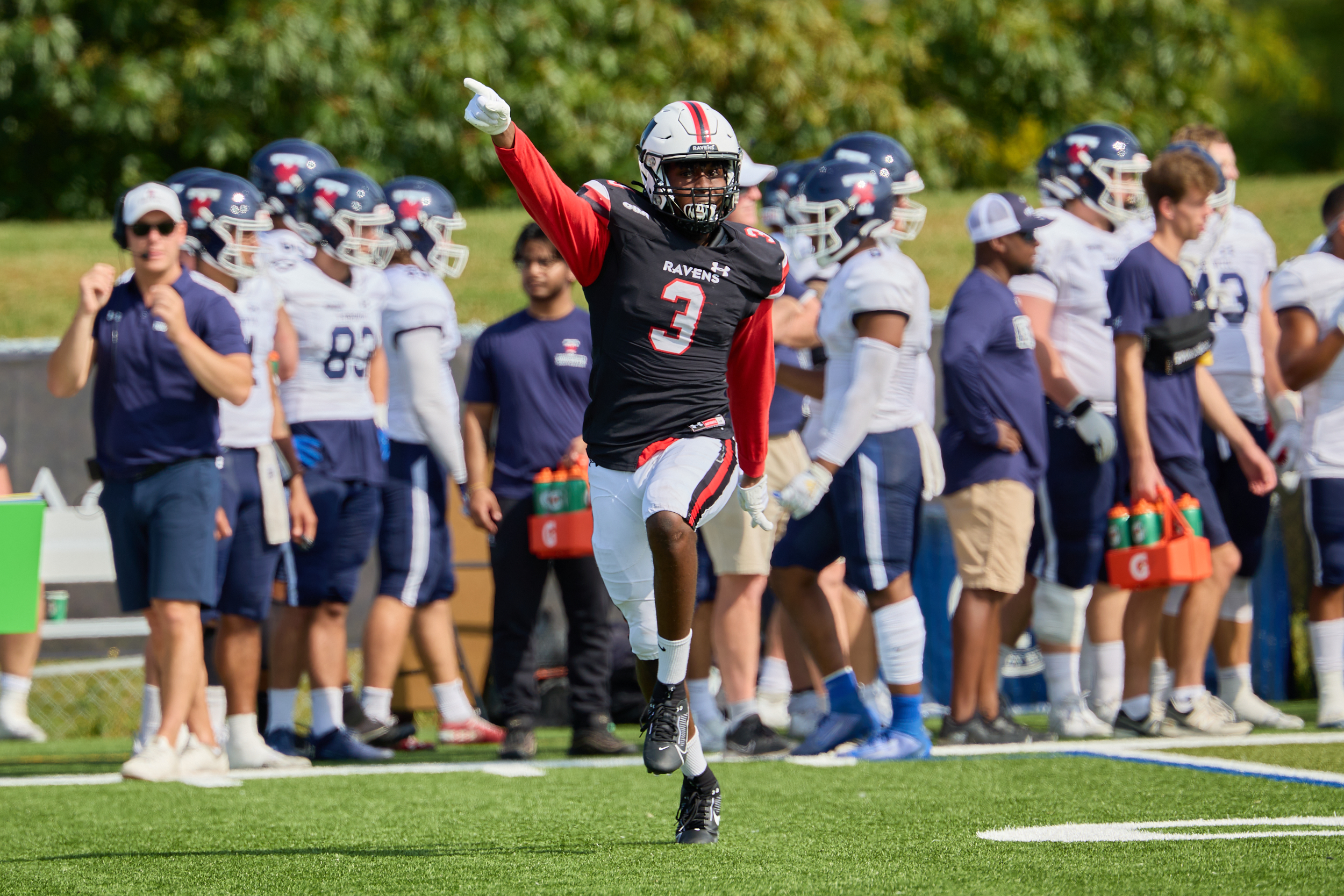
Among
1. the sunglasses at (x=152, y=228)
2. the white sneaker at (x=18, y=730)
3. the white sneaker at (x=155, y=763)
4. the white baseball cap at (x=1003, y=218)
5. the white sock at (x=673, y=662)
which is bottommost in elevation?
the white sneaker at (x=18, y=730)

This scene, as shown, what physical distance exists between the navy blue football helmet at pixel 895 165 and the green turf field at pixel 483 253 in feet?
23.0

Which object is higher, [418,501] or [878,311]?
[878,311]

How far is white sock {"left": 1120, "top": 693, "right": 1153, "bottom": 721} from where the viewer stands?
7098 mm

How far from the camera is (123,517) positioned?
6035 mm

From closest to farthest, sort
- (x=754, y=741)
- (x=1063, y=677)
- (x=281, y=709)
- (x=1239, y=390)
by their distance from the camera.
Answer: (x=754, y=741) < (x=1063, y=677) < (x=281, y=709) < (x=1239, y=390)

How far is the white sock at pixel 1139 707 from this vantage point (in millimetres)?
7098

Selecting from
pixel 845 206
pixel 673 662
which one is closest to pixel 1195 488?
pixel 845 206

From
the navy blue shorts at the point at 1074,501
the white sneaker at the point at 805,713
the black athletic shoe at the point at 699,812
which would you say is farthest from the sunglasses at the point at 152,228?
the navy blue shorts at the point at 1074,501

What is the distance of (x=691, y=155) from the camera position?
449cm

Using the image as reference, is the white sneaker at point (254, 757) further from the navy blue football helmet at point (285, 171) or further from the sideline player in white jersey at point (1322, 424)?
the sideline player in white jersey at point (1322, 424)

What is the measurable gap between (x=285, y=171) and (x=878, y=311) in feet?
10.3

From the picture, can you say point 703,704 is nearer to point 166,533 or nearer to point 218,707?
point 218,707

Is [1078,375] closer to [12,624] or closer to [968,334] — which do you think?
[968,334]

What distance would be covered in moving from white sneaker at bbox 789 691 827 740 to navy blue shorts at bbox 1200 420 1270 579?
2.03m
